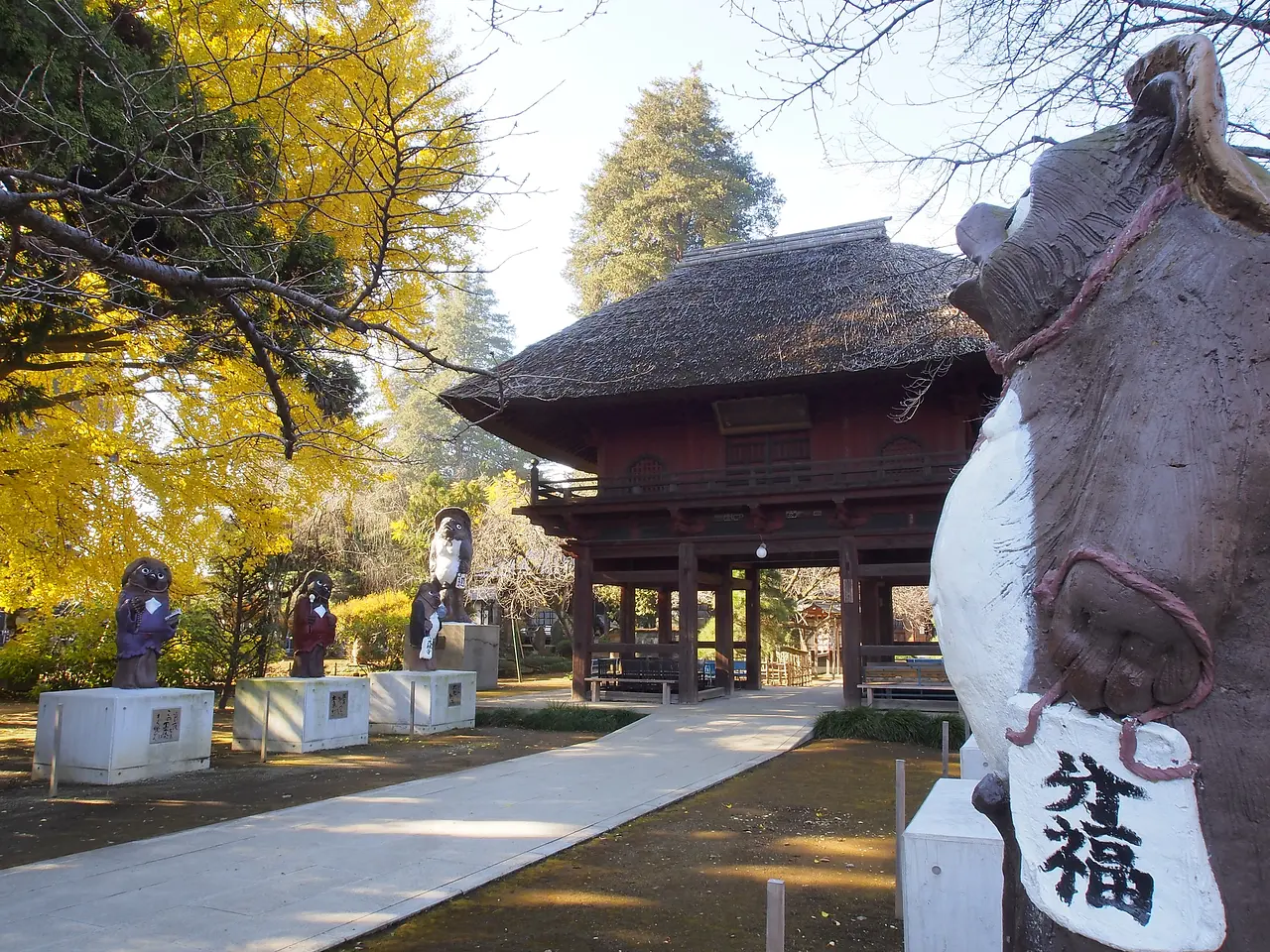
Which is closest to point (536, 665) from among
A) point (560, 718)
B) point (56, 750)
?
point (560, 718)

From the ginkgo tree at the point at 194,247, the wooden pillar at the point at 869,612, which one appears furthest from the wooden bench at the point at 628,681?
the ginkgo tree at the point at 194,247

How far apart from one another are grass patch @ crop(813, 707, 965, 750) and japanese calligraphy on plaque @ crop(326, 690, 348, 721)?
566 cm

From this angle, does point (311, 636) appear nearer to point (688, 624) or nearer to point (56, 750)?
point (56, 750)

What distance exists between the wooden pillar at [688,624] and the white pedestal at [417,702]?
144 inches

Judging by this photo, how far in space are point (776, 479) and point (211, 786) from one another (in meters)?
8.93

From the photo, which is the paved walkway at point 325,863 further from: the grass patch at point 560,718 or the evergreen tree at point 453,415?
the evergreen tree at point 453,415

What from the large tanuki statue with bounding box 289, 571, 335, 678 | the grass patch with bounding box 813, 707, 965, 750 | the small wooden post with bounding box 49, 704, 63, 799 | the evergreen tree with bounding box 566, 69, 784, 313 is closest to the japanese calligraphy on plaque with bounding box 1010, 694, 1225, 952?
the small wooden post with bounding box 49, 704, 63, 799

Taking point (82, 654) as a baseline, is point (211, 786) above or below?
below

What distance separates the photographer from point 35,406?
272 inches

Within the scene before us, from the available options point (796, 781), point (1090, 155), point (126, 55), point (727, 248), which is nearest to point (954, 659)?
point (1090, 155)

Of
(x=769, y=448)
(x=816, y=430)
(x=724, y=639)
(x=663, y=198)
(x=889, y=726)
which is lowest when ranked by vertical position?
(x=889, y=726)

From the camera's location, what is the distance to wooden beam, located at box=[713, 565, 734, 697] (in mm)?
15211

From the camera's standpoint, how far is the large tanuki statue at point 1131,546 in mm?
1373

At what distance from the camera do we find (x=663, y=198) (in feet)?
92.8
